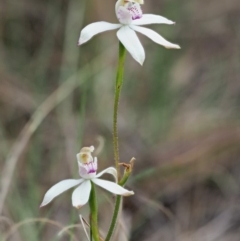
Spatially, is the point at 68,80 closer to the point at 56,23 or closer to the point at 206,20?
the point at 56,23

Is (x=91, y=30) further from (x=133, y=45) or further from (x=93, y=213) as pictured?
(x=93, y=213)

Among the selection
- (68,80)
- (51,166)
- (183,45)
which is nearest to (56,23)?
(183,45)

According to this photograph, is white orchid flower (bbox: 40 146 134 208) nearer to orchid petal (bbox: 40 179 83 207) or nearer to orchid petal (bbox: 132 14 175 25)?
orchid petal (bbox: 40 179 83 207)

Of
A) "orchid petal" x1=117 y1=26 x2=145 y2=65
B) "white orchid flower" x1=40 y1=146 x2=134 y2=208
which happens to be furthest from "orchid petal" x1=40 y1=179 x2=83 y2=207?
"orchid petal" x1=117 y1=26 x2=145 y2=65

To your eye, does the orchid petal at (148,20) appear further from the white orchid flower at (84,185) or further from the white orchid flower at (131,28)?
the white orchid flower at (84,185)

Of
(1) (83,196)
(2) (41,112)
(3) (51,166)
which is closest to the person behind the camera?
(1) (83,196)
